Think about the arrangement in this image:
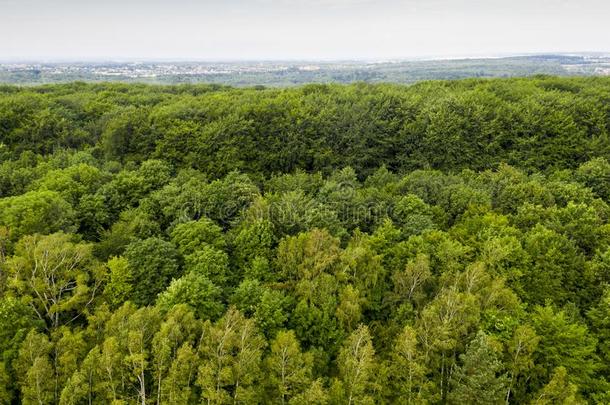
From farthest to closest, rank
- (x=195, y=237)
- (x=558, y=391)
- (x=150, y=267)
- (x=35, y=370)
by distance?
(x=195, y=237) < (x=150, y=267) < (x=558, y=391) < (x=35, y=370)

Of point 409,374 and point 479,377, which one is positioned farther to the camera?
point 409,374

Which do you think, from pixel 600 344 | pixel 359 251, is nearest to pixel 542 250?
pixel 600 344

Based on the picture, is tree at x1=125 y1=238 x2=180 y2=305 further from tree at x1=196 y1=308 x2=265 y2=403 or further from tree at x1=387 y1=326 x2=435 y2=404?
tree at x1=387 y1=326 x2=435 y2=404

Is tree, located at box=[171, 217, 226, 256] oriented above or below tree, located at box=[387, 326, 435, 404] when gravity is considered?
above

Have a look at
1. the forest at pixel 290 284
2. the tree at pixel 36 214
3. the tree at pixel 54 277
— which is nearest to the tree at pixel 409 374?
the forest at pixel 290 284

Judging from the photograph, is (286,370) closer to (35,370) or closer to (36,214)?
(35,370)

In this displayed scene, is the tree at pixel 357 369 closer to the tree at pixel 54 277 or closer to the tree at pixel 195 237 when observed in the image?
the tree at pixel 195 237

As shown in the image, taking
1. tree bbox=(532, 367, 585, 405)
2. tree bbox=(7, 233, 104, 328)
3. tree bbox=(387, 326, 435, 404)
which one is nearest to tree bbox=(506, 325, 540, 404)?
tree bbox=(532, 367, 585, 405)

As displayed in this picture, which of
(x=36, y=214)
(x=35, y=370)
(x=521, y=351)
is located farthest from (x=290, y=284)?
(x=36, y=214)
